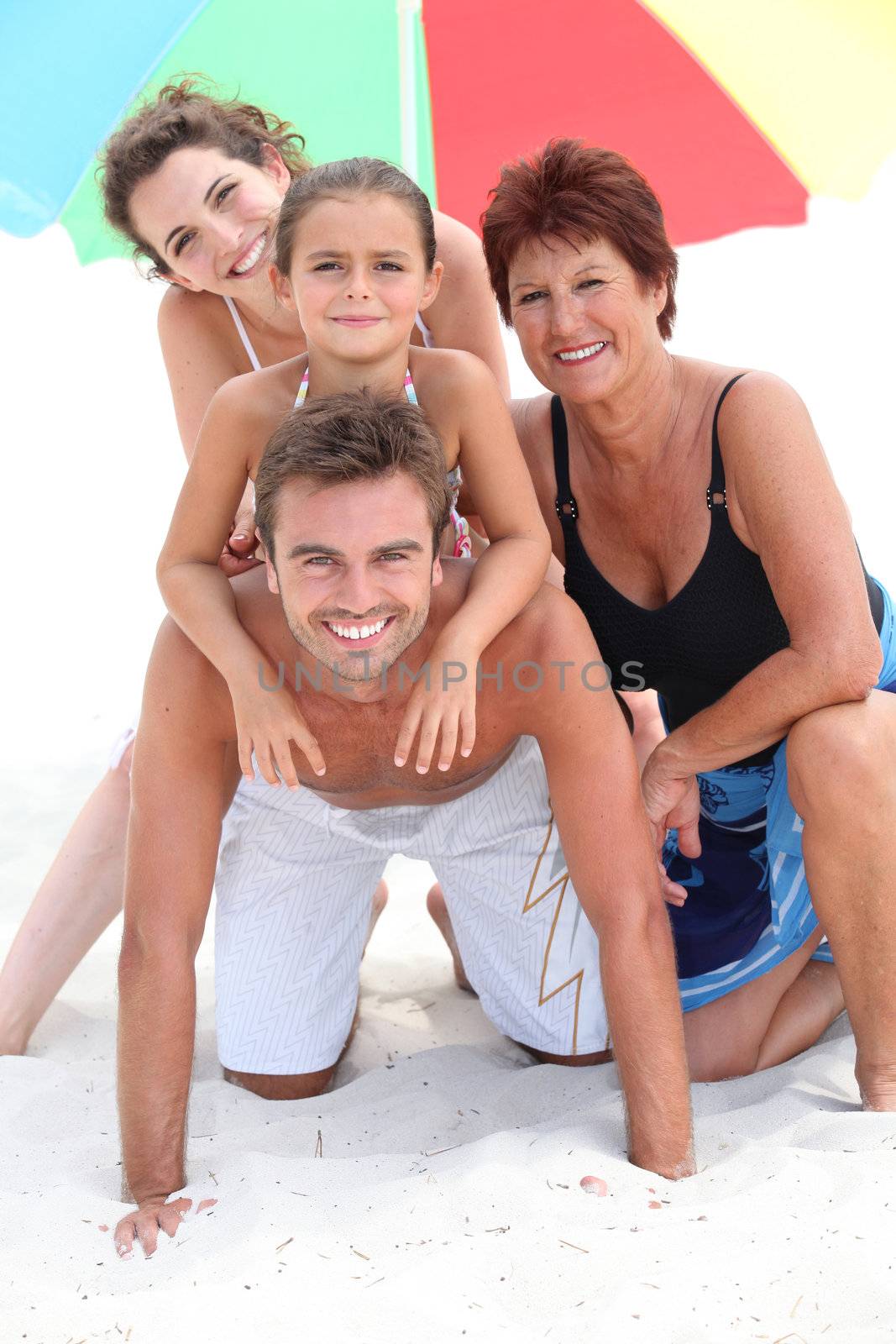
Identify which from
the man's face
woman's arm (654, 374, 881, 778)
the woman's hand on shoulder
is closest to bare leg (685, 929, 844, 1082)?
woman's arm (654, 374, 881, 778)

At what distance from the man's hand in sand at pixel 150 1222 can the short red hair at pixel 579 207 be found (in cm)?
221

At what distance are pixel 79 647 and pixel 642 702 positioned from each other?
186 inches

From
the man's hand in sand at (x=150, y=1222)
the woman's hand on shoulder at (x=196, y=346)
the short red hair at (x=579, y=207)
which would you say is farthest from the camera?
the woman's hand on shoulder at (x=196, y=346)

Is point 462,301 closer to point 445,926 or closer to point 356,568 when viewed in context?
point 356,568

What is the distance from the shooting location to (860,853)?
2.73 metres

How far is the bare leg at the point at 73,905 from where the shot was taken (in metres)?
3.67

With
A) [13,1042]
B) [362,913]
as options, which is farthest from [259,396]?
[13,1042]

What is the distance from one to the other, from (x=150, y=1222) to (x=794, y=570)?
74.3 inches

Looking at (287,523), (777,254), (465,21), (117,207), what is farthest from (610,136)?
(777,254)

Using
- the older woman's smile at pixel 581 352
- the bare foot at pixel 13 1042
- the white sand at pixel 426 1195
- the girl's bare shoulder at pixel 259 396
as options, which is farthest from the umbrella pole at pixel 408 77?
the bare foot at pixel 13 1042

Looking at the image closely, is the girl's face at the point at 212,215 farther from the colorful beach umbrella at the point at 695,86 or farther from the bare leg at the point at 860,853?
the bare leg at the point at 860,853

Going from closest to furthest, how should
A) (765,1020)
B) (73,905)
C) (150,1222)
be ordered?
(150,1222), (765,1020), (73,905)

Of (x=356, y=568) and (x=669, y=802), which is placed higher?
(x=356, y=568)

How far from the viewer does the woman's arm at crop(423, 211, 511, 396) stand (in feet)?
11.7
